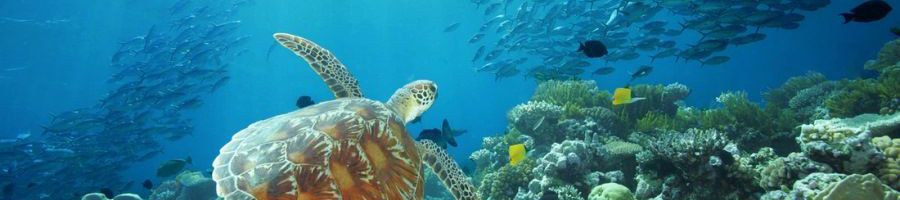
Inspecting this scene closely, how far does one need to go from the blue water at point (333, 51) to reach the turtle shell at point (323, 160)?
950 inches

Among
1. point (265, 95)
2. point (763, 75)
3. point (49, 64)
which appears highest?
point (265, 95)

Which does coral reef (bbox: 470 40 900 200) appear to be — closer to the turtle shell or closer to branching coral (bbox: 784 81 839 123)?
branching coral (bbox: 784 81 839 123)

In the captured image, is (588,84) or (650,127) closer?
(650,127)

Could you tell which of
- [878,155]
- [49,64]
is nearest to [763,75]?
[878,155]

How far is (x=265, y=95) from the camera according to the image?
100 metres

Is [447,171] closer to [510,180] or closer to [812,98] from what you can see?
[510,180]

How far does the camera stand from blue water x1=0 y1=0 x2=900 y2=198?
37.8m

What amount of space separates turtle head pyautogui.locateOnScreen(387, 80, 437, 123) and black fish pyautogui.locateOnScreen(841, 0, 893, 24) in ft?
16.2

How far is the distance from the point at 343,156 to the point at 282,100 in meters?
115

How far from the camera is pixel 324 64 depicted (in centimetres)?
444

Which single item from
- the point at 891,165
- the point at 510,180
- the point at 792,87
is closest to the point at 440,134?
the point at 510,180

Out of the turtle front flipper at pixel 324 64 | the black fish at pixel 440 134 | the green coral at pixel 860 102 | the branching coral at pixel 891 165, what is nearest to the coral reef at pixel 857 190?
the branching coral at pixel 891 165

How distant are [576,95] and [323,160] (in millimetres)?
7212

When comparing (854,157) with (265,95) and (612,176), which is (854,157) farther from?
(265,95)
